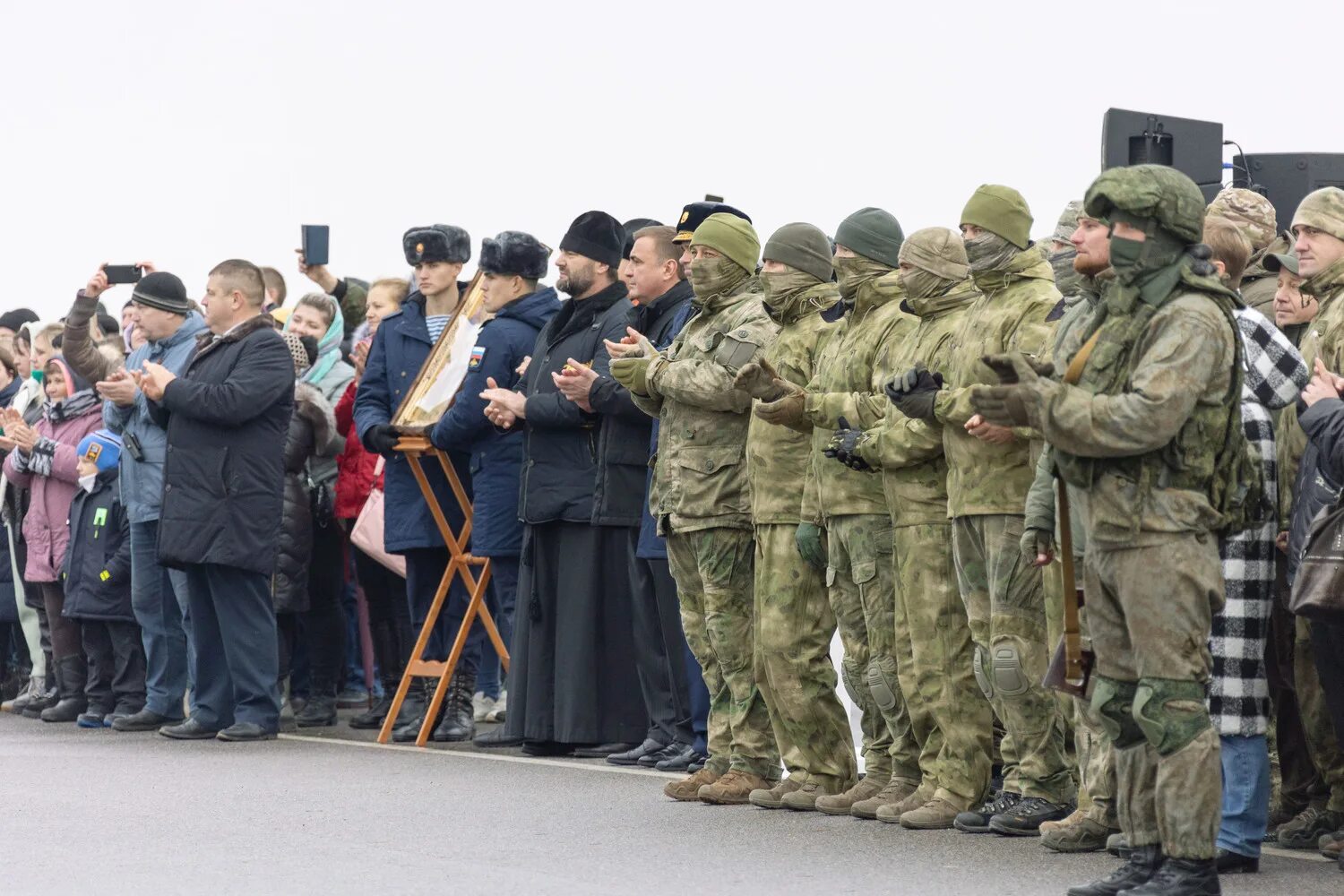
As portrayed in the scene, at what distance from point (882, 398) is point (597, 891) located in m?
2.41

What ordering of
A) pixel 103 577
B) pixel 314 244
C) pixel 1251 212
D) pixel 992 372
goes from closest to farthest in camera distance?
pixel 992 372
pixel 1251 212
pixel 103 577
pixel 314 244

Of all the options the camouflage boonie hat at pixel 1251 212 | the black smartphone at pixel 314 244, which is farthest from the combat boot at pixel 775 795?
the black smartphone at pixel 314 244

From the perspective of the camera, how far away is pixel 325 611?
43.2ft

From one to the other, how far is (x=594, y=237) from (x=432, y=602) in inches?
90.0

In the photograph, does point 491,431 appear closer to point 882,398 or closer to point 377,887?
point 882,398

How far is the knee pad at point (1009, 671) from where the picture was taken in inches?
295

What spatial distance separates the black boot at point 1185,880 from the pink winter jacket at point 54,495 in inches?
346

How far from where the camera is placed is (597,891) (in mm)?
6566

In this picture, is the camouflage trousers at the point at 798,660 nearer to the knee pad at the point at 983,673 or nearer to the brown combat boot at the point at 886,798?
the brown combat boot at the point at 886,798

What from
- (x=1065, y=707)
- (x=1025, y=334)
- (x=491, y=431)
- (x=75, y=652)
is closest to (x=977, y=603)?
(x=1065, y=707)

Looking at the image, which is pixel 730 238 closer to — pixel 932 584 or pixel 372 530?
pixel 932 584

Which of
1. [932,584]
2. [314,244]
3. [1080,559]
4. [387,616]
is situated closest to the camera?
[1080,559]

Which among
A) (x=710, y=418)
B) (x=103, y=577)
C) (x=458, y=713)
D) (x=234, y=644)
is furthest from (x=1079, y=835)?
(x=103, y=577)

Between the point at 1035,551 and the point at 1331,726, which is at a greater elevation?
the point at 1035,551
